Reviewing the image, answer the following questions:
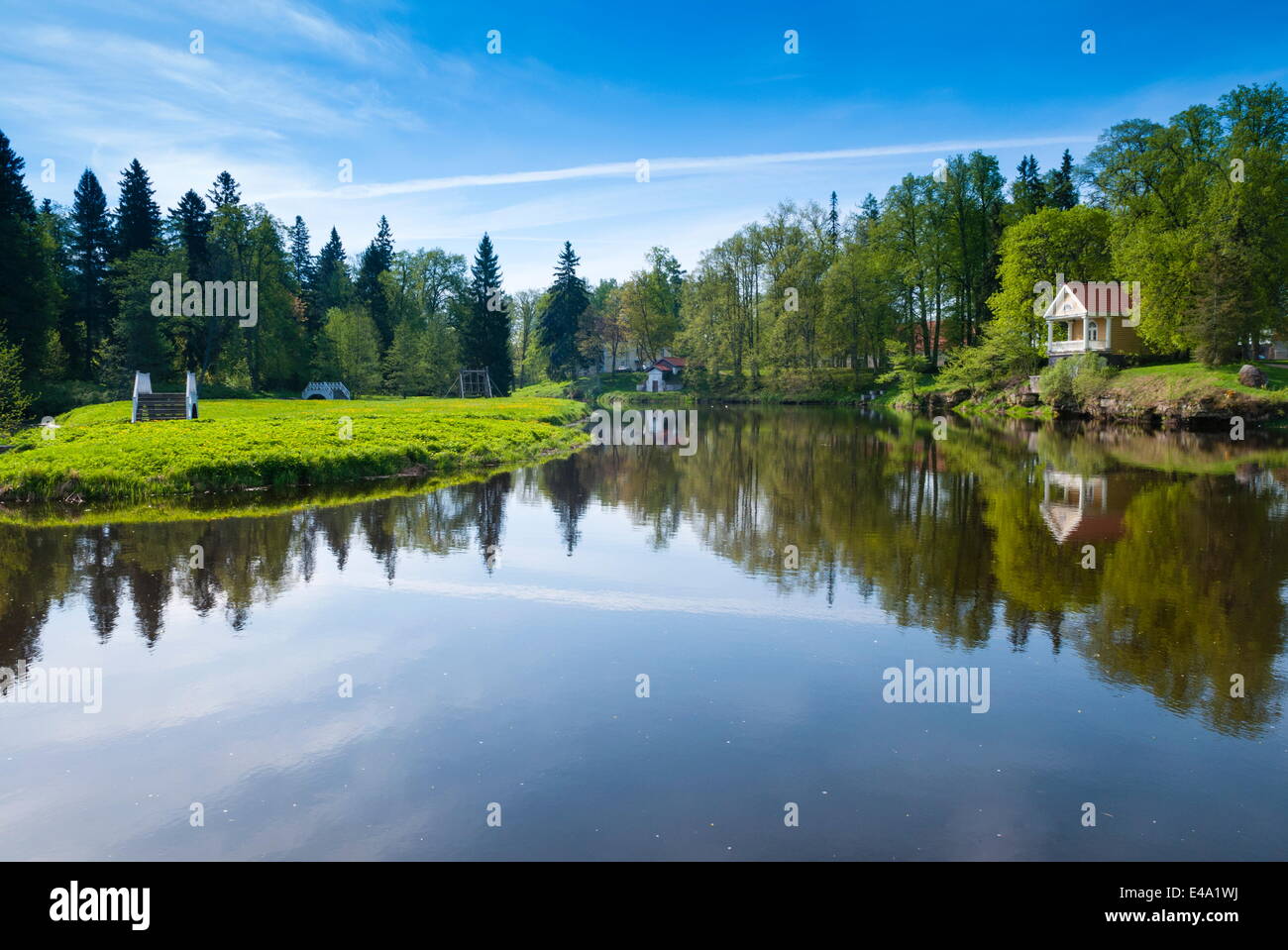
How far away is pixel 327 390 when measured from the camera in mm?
59562

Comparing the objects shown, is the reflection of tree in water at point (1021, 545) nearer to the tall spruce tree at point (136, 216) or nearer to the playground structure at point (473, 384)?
the playground structure at point (473, 384)

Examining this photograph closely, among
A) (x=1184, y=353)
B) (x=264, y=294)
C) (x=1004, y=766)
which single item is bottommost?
(x=1004, y=766)

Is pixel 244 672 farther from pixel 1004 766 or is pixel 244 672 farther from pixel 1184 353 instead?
pixel 1184 353

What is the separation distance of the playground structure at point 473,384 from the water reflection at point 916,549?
3842 centimetres

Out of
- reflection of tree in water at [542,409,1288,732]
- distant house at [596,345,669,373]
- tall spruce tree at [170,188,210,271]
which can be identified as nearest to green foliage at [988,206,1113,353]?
reflection of tree in water at [542,409,1288,732]

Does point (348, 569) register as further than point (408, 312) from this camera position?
No

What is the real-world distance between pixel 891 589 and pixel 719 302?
7252 centimetres

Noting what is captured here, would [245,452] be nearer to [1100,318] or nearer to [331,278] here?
[1100,318]

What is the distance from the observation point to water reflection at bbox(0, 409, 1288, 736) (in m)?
9.87

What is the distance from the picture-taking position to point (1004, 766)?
264 inches

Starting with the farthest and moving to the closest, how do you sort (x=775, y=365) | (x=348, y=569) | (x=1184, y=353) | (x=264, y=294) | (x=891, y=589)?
(x=775, y=365) → (x=264, y=294) → (x=1184, y=353) → (x=348, y=569) → (x=891, y=589)

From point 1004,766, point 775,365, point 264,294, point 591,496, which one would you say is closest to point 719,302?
point 775,365

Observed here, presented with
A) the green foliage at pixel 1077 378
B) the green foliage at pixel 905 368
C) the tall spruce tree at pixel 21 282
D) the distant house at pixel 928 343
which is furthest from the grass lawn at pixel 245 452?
the distant house at pixel 928 343

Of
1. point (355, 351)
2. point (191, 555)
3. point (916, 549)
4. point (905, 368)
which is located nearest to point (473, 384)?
point (355, 351)
